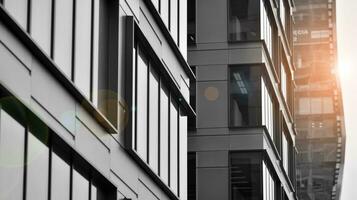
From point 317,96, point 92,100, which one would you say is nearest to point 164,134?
point 92,100

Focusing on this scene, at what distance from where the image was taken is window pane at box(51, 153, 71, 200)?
20.1 metres

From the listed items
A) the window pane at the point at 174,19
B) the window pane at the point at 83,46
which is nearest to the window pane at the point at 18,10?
the window pane at the point at 83,46

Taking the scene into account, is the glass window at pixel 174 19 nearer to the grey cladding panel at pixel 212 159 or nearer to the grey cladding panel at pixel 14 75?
the grey cladding panel at pixel 212 159

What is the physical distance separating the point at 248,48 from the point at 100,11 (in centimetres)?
2324

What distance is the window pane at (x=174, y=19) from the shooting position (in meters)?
33.5

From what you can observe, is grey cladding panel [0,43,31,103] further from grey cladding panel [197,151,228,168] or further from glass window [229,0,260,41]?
glass window [229,0,260,41]

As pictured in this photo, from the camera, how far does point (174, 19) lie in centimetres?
3400

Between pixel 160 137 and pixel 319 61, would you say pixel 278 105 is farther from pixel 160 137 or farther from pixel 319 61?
pixel 319 61

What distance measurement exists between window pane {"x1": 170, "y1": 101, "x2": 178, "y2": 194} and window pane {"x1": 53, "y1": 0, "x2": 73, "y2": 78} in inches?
422

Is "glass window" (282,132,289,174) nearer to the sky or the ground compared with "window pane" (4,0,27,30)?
nearer to the sky

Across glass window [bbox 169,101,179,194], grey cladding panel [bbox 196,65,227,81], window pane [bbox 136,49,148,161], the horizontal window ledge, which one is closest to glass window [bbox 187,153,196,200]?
grey cladding panel [bbox 196,65,227,81]

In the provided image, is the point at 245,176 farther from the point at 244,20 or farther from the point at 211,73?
the point at 244,20

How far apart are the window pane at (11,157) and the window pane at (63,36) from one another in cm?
289

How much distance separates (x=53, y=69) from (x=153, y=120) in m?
9.82
